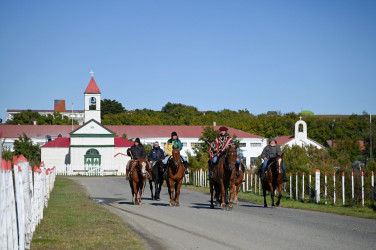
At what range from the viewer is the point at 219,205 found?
20.8 meters

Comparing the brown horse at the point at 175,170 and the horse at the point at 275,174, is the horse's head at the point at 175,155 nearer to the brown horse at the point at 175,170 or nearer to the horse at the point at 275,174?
the brown horse at the point at 175,170

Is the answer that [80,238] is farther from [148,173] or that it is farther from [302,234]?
[148,173]

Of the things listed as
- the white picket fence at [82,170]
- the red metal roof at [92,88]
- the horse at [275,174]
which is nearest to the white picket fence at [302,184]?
the horse at [275,174]

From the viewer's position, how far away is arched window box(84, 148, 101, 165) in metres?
81.4

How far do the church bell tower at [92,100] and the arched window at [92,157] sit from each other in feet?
17.0

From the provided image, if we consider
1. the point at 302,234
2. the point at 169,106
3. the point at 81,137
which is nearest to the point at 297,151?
the point at 302,234

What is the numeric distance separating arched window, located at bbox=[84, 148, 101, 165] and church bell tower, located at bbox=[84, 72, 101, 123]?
5.19 metres

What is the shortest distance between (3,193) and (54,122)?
421 feet

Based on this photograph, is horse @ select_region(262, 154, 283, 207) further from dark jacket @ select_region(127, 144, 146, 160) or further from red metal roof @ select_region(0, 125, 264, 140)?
red metal roof @ select_region(0, 125, 264, 140)

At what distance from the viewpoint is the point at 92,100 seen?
3319 inches

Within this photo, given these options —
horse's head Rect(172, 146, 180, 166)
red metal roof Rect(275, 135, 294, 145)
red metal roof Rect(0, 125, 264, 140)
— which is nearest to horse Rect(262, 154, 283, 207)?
horse's head Rect(172, 146, 180, 166)

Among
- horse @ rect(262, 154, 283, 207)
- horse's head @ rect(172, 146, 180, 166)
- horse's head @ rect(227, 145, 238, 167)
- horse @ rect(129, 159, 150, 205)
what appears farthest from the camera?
horse @ rect(129, 159, 150, 205)

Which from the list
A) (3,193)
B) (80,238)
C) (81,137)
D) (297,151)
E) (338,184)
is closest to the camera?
(3,193)

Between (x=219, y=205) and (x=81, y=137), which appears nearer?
(x=219, y=205)
